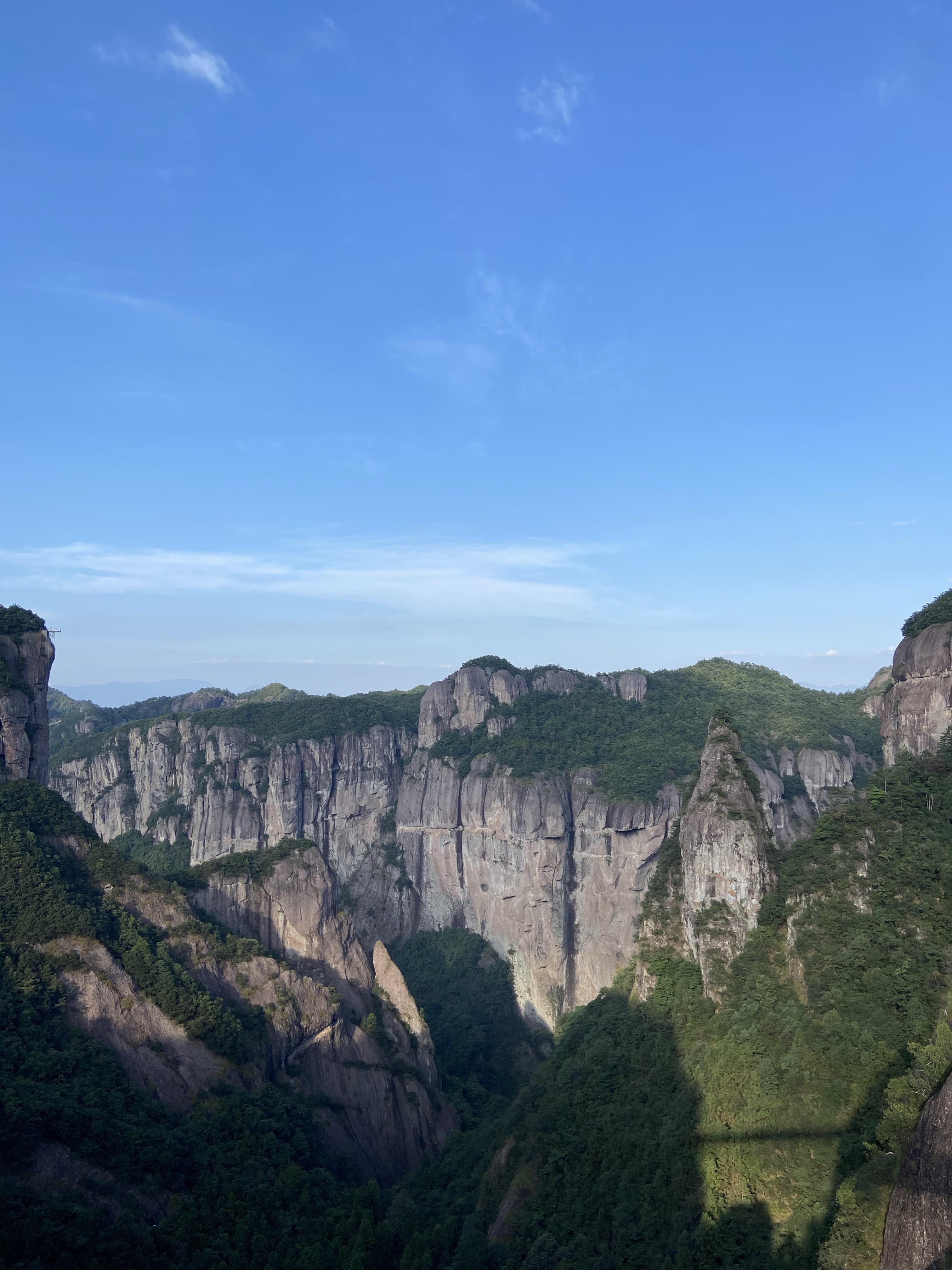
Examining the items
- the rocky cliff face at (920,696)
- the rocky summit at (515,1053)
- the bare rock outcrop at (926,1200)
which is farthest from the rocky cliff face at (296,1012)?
the rocky cliff face at (920,696)

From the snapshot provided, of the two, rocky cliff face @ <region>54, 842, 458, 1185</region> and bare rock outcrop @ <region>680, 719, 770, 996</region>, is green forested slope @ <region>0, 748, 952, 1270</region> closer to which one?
bare rock outcrop @ <region>680, 719, 770, 996</region>

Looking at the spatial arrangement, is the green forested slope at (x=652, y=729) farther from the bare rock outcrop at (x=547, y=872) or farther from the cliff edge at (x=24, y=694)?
the cliff edge at (x=24, y=694)

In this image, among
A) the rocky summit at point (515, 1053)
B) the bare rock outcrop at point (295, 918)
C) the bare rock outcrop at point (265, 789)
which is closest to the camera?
the rocky summit at point (515, 1053)

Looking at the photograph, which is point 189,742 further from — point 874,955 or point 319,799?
point 874,955

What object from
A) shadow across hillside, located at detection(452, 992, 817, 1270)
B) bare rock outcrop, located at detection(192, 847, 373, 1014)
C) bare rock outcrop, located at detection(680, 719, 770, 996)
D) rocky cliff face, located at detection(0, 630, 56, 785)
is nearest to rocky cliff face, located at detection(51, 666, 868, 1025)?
bare rock outcrop, located at detection(192, 847, 373, 1014)

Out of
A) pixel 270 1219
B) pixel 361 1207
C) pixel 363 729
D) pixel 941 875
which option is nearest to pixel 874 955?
pixel 941 875

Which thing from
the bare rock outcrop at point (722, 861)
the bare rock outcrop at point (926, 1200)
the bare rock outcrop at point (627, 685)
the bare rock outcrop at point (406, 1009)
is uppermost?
the bare rock outcrop at point (627, 685)

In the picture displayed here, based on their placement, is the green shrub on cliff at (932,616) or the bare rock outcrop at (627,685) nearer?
the green shrub on cliff at (932,616)
